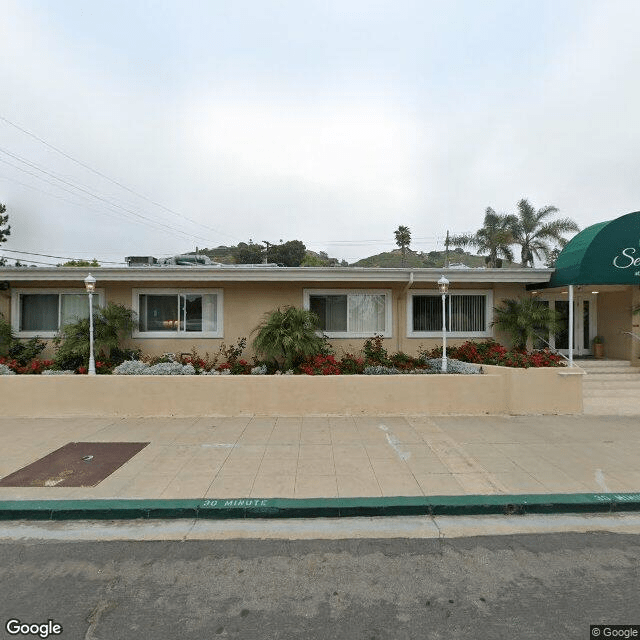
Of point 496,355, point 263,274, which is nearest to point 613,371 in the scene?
point 496,355

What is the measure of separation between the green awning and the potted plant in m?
2.81

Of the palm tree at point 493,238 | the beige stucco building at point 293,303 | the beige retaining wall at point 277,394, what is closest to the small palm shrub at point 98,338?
the beige stucco building at point 293,303

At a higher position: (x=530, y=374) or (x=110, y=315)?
(x=110, y=315)

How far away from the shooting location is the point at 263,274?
916 centimetres

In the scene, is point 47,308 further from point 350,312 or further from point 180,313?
point 350,312

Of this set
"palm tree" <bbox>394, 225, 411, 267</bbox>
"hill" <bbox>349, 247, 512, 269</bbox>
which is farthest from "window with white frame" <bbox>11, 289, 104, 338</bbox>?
"palm tree" <bbox>394, 225, 411, 267</bbox>

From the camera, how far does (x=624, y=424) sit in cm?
715

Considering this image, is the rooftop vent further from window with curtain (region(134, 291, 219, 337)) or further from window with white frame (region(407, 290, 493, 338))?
window with white frame (region(407, 290, 493, 338))

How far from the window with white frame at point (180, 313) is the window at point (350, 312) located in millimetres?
2640

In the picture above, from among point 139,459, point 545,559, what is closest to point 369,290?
point 139,459

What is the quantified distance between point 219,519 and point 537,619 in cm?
296

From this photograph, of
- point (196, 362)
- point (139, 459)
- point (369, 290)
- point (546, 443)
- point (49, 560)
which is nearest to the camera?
point (49, 560)

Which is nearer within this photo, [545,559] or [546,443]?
[545,559]

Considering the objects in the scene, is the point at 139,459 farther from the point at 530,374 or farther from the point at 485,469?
the point at 530,374
